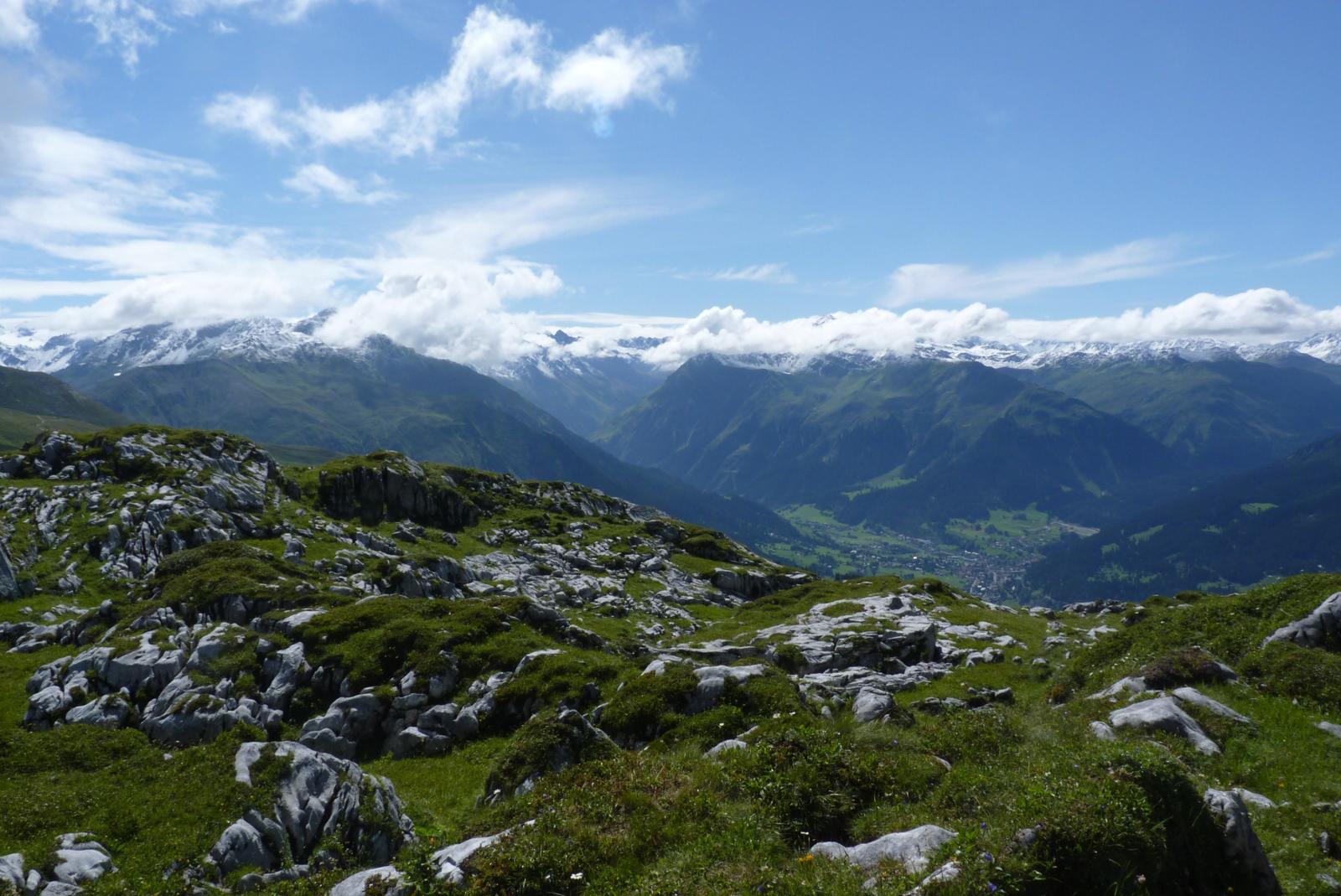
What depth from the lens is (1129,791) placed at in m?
11.9

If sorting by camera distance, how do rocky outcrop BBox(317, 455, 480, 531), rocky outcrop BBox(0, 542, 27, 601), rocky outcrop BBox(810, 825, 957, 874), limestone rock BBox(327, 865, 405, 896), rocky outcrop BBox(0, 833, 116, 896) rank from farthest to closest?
rocky outcrop BBox(317, 455, 480, 531)
rocky outcrop BBox(0, 542, 27, 601)
rocky outcrop BBox(0, 833, 116, 896)
limestone rock BBox(327, 865, 405, 896)
rocky outcrop BBox(810, 825, 957, 874)

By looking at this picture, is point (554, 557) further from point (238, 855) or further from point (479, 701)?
point (238, 855)

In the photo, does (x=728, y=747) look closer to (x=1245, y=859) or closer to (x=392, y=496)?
(x=1245, y=859)

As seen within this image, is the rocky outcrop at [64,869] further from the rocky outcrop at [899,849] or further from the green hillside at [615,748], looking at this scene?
the rocky outcrop at [899,849]

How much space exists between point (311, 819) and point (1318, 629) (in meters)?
37.9

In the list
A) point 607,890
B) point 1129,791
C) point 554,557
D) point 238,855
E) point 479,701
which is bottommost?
point 554,557

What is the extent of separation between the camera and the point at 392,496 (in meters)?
110

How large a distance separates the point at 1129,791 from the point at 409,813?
2223 centimetres

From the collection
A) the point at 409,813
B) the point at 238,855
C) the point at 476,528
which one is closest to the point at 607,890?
the point at 238,855

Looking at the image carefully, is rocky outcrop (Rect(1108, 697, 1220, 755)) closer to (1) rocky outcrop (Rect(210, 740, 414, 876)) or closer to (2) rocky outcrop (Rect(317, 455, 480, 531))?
(1) rocky outcrop (Rect(210, 740, 414, 876))

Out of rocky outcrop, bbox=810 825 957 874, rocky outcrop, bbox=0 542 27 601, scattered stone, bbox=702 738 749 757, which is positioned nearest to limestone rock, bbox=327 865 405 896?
rocky outcrop, bbox=810 825 957 874

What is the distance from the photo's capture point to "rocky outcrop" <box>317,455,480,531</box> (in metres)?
104

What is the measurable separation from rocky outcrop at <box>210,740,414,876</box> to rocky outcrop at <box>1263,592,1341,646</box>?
108ft

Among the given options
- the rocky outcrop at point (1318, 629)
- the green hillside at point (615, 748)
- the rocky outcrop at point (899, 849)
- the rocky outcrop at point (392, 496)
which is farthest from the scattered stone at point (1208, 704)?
the rocky outcrop at point (392, 496)
